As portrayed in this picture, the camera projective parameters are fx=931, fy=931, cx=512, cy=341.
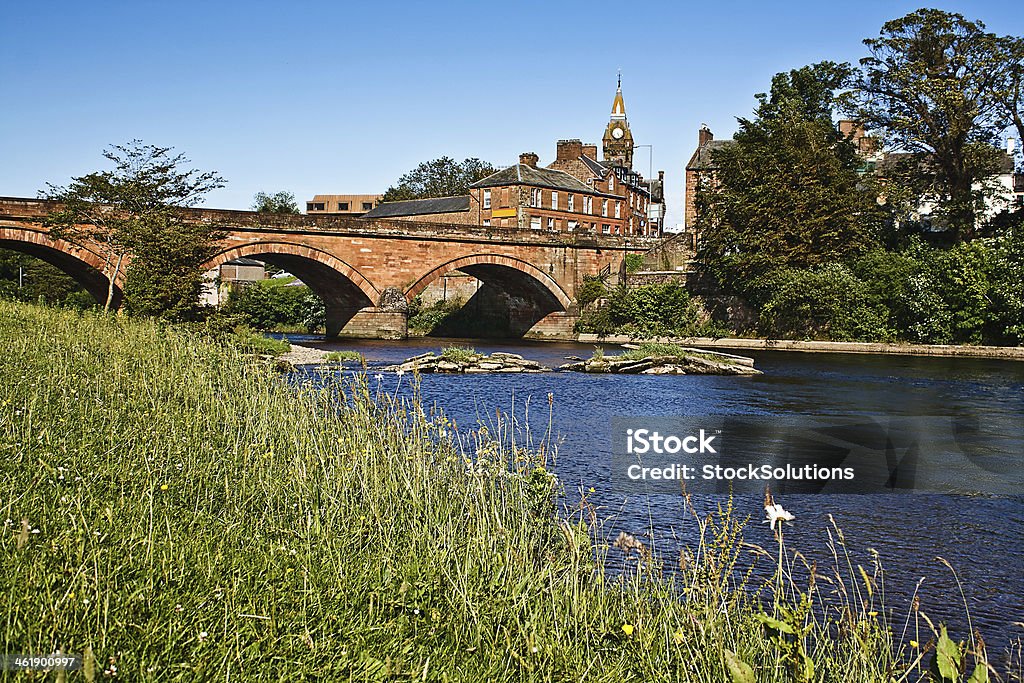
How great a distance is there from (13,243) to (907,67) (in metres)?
32.8

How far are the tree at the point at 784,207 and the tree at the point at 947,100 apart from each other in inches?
80.8

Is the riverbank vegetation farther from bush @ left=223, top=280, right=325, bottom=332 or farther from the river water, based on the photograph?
bush @ left=223, top=280, right=325, bottom=332

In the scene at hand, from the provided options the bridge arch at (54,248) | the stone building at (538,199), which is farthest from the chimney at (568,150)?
the bridge arch at (54,248)

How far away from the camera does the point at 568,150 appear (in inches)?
2667

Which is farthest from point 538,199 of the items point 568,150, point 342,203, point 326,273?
point 342,203

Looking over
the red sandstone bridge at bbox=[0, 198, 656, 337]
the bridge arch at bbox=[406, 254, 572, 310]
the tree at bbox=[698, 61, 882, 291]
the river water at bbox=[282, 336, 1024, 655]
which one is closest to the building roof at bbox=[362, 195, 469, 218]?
the red sandstone bridge at bbox=[0, 198, 656, 337]

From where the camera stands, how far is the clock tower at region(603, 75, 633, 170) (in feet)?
261

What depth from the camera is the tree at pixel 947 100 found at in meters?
34.3

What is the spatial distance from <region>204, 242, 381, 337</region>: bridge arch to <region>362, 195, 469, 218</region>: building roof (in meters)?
23.1

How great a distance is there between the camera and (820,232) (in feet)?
125

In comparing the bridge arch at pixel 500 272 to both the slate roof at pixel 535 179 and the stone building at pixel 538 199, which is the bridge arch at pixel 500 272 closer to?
the stone building at pixel 538 199

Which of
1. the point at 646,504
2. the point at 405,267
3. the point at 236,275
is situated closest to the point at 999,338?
the point at 405,267

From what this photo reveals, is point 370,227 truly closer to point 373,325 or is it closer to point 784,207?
point 373,325

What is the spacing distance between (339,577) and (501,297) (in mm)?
44748
